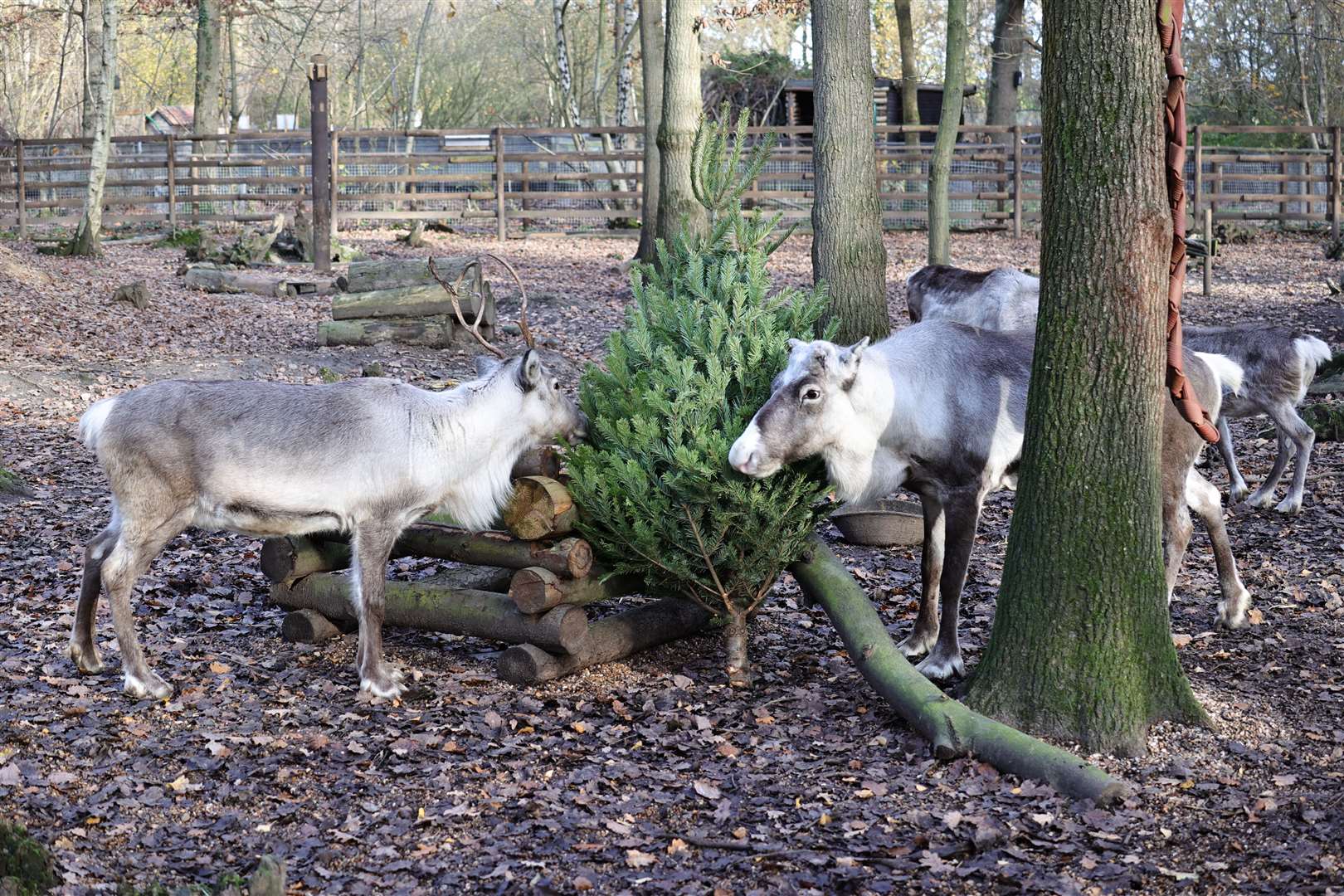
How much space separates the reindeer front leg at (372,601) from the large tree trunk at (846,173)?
379cm

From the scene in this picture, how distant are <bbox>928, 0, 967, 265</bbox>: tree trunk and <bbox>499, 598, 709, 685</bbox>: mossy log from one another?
9.33m

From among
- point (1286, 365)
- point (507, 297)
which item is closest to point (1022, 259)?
point (507, 297)

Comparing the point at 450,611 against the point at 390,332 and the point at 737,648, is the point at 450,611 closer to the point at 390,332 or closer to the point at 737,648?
the point at 737,648

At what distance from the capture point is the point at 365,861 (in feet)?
12.9

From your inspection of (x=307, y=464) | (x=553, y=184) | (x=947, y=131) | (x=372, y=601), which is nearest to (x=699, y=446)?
(x=372, y=601)

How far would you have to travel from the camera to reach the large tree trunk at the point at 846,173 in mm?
8266

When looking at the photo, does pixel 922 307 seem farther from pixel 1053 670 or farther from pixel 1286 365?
pixel 1053 670

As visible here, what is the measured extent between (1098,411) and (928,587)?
139 centimetres

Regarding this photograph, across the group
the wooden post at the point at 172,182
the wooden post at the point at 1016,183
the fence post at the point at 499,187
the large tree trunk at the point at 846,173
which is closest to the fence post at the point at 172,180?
the wooden post at the point at 172,182

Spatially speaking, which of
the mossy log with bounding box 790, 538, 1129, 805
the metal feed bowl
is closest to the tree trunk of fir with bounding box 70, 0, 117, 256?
the metal feed bowl

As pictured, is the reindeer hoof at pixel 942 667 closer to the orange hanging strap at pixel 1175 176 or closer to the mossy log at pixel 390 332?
the orange hanging strap at pixel 1175 176

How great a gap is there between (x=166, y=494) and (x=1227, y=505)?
6.02 meters

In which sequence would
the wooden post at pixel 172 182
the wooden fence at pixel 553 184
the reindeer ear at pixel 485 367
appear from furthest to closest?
1. the wooden post at pixel 172 182
2. the wooden fence at pixel 553 184
3. the reindeer ear at pixel 485 367

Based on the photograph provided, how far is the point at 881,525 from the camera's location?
7270 millimetres
